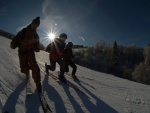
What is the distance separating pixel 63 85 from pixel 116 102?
191cm

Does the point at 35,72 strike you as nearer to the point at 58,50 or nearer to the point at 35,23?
the point at 35,23

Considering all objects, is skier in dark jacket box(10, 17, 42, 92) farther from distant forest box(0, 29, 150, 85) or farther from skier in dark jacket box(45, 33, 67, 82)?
distant forest box(0, 29, 150, 85)

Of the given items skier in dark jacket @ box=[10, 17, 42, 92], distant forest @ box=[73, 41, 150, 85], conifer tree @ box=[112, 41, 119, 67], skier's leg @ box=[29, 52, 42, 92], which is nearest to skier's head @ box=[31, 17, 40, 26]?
skier in dark jacket @ box=[10, 17, 42, 92]

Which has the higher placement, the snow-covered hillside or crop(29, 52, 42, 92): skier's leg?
crop(29, 52, 42, 92): skier's leg

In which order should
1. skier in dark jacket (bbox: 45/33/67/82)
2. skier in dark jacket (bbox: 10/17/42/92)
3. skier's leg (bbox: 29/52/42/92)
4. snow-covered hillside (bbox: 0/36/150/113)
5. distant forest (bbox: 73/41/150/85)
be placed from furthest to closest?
distant forest (bbox: 73/41/150/85)
skier in dark jacket (bbox: 45/33/67/82)
skier in dark jacket (bbox: 10/17/42/92)
skier's leg (bbox: 29/52/42/92)
snow-covered hillside (bbox: 0/36/150/113)

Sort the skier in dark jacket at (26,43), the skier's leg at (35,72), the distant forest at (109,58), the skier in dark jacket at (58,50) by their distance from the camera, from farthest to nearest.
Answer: the distant forest at (109,58) < the skier in dark jacket at (58,50) < the skier in dark jacket at (26,43) < the skier's leg at (35,72)

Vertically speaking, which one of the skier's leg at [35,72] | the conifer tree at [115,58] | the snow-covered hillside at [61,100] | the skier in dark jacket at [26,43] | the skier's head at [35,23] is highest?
the conifer tree at [115,58]

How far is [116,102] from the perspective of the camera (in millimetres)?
7219

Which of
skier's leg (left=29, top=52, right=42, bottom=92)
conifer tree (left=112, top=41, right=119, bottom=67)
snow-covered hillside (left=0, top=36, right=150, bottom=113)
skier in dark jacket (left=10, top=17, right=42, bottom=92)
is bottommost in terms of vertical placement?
snow-covered hillside (left=0, top=36, right=150, bottom=113)

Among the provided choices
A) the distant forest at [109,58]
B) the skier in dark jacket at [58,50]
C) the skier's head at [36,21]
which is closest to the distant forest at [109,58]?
the distant forest at [109,58]

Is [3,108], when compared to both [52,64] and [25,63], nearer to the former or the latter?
[25,63]

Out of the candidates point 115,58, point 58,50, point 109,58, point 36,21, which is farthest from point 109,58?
point 36,21

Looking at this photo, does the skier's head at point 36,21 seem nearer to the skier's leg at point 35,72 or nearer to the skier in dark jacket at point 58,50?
the skier's leg at point 35,72

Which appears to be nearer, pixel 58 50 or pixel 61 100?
pixel 61 100
